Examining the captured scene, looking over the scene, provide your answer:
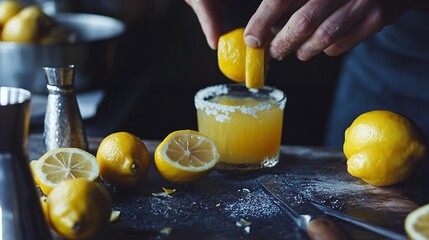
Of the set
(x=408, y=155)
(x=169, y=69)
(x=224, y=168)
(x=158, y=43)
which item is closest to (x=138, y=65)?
(x=158, y=43)

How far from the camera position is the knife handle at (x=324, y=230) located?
3.64 feet

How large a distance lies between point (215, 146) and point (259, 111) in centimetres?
14

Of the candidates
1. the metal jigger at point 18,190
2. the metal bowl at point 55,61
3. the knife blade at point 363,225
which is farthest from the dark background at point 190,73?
the metal jigger at point 18,190

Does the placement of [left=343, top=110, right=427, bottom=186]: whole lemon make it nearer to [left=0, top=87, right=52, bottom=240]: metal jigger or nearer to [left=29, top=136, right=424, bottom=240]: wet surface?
[left=29, top=136, right=424, bottom=240]: wet surface

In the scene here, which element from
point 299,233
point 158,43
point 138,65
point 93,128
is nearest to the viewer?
point 299,233

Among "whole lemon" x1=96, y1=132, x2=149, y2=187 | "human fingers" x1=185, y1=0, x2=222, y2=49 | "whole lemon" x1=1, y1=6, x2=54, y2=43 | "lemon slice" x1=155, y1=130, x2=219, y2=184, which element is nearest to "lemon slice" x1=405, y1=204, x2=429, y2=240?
"lemon slice" x1=155, y1=130, x2=219, y2=184

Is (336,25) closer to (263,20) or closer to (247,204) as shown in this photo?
(263,20)

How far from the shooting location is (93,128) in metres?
1.84

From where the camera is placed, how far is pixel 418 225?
1091 millimetres

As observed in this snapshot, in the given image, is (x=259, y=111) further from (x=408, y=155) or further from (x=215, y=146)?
(x=408, y=155)

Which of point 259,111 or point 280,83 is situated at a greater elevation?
point 259,111

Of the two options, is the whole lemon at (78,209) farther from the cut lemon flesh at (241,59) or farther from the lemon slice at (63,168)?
the cut lemon flesh at (241,59)

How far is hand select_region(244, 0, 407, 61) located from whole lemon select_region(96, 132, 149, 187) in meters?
0.34

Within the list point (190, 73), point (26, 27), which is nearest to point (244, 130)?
point (26, 27)
